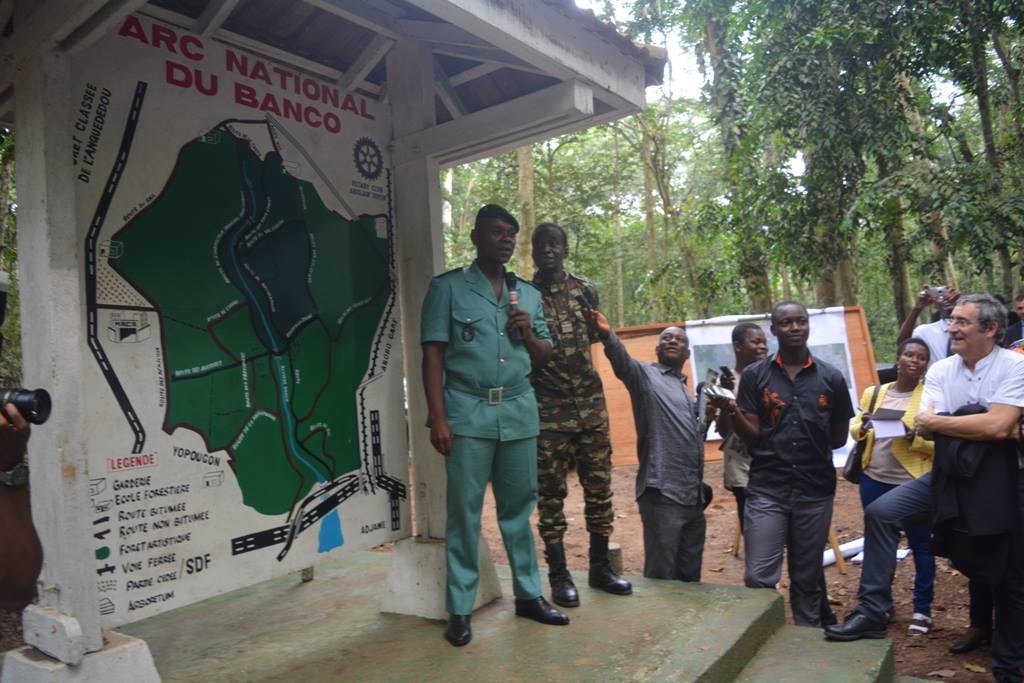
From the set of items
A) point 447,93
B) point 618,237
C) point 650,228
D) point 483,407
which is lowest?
point 483,407

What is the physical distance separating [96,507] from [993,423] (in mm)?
3853

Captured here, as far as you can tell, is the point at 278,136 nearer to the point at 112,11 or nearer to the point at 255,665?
the point at 112,11

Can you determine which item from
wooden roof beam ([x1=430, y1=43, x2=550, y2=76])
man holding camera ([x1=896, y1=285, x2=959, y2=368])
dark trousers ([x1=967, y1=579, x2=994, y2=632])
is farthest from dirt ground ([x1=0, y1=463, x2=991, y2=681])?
wooden roof beam ([x1=430, y1=43, x2=550, y2=76])

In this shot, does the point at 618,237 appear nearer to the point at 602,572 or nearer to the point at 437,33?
the point at 437,33

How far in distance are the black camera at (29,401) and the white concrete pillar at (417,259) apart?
197 cm

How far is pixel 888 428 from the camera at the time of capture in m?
4.64

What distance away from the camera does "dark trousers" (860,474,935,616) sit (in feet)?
15.1

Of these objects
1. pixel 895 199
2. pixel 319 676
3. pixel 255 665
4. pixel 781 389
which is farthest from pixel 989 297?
pixel 895 199

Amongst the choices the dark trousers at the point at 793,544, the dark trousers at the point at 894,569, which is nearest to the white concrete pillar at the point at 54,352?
the dark trousers at the point at 793,544

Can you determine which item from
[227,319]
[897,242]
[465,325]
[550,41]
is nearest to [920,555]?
[465,325]

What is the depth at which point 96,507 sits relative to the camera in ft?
9.66

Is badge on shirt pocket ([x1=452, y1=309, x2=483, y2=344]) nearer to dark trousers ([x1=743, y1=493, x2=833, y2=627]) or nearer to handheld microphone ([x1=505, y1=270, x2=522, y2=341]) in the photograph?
handheld microphone ([x1=505, y1=270, x2=522, y2=341])

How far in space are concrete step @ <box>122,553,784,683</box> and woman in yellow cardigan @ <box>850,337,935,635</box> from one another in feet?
4.34

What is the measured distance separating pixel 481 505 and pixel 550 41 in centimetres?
211
